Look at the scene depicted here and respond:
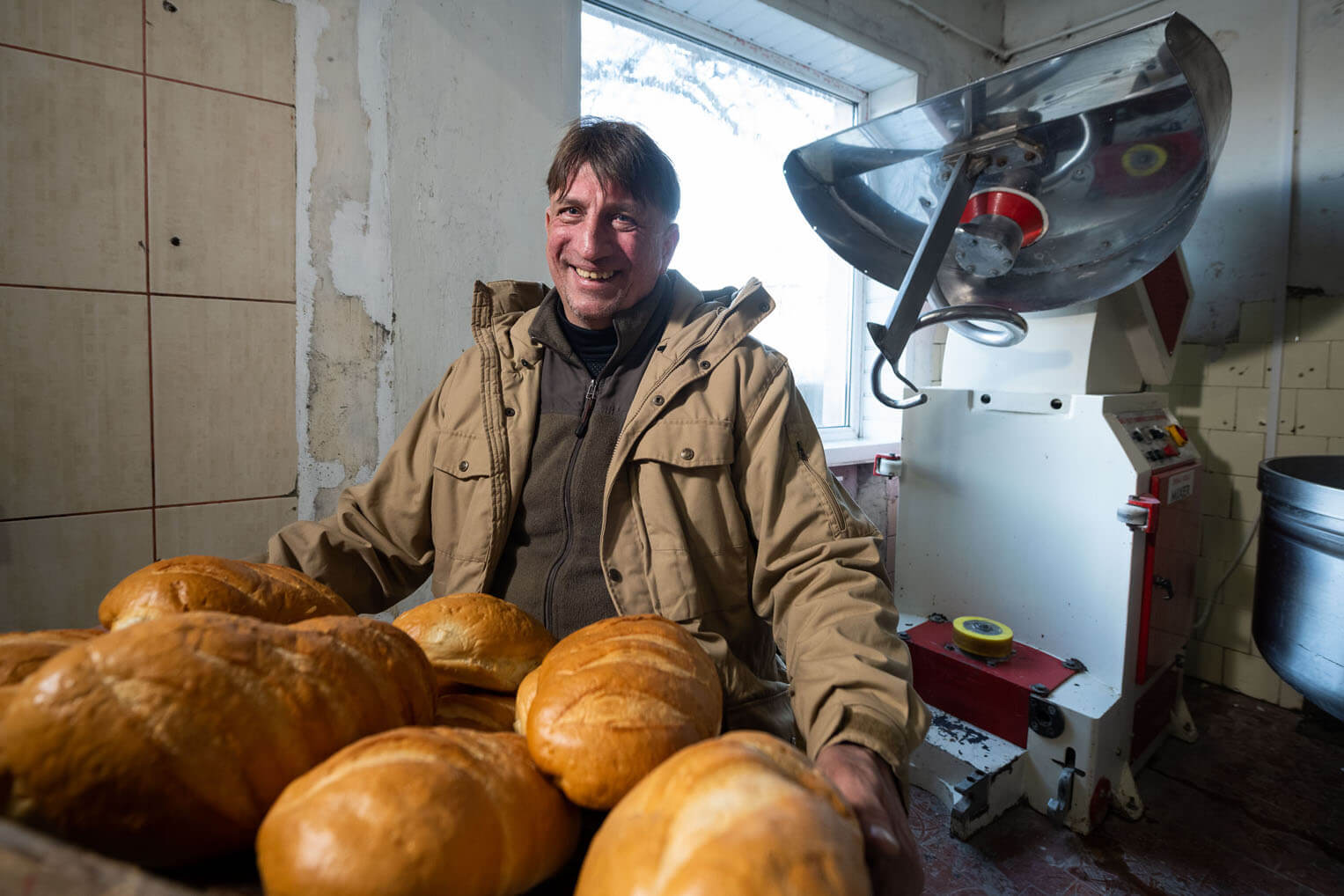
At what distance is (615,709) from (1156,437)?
2.02 m

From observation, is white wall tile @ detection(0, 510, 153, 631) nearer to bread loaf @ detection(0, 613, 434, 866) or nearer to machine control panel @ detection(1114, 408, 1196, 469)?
bread loaf @ detection(0, 613, 434, 866)

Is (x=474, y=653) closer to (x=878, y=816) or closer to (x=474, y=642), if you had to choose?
(x=474, y=642)

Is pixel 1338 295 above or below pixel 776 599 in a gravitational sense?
above

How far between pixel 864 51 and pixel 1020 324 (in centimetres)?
174

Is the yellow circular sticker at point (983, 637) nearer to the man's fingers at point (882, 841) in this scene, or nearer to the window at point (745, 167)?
the window at point (745, 167)

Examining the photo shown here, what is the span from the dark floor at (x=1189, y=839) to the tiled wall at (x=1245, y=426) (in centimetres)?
43

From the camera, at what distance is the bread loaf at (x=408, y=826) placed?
0.31 metres

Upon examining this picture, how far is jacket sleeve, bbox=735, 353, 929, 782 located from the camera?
714mm

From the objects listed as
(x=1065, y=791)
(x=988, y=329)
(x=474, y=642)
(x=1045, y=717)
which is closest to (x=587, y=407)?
(x=474, y=642)

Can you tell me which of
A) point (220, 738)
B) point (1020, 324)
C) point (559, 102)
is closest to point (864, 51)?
point (559, 102)

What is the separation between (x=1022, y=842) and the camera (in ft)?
5.58

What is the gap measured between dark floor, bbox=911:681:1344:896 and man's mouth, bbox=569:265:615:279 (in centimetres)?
159

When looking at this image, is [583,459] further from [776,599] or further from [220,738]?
[220,738]

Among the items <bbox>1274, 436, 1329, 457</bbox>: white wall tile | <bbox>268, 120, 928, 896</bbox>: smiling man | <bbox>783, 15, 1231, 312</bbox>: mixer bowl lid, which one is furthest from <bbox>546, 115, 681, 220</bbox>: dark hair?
<bbox>1274, 436, 1329, 457</bbox>: white wall tile
